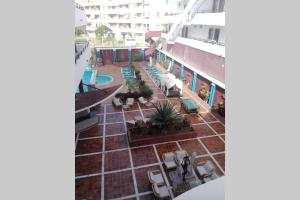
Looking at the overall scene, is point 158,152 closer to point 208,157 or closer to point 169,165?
point 169,165

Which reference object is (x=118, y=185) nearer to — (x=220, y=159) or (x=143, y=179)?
(x=143, y=179)

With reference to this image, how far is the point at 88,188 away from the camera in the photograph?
934 cm

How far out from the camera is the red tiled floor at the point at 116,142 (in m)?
12.1

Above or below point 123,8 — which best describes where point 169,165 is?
below

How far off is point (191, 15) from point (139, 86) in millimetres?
10339

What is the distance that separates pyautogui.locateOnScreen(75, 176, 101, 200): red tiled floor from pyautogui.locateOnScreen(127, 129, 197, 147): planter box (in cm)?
304

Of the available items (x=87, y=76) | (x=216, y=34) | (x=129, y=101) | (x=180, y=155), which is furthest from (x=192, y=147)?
(x=87, y=76)

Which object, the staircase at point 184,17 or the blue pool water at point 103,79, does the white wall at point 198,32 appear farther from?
Result: the blue pool water at point 103,79

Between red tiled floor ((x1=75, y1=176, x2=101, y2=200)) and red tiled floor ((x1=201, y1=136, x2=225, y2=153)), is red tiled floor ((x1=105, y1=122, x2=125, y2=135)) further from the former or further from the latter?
red tiled floor ((x1=201, y1=136, x2=225, y2=153))

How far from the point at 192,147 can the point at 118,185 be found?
497 centimetres

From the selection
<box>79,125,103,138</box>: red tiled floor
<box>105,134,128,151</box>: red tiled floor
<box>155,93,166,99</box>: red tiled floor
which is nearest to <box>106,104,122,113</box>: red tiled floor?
<box>79,125,103,138</box>: red tiled floor

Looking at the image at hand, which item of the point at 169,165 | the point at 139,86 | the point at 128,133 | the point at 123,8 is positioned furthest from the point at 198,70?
the point at 123,8

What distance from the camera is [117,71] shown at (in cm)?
2942

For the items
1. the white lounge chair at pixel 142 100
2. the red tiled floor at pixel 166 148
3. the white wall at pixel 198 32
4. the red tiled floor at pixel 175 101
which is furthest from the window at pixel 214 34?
the red tiled floor at pixel 166 148
